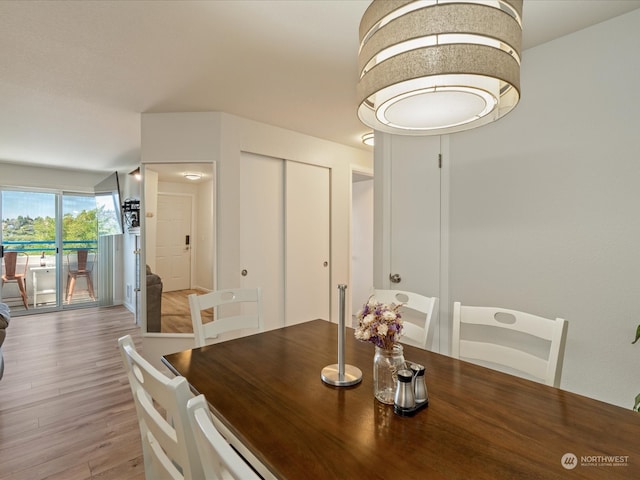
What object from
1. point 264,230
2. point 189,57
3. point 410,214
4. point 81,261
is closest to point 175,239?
point 264,230

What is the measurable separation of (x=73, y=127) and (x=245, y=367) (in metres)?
3.55

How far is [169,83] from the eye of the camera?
2367mm

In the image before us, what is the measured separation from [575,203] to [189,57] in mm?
2455

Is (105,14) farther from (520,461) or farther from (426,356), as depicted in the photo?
(520,461)

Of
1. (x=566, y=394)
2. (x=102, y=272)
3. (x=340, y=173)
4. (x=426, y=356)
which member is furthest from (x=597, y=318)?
(x=102, y=272)

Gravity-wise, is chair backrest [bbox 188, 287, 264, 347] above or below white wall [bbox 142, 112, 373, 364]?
below

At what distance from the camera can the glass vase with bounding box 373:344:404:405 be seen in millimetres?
1009

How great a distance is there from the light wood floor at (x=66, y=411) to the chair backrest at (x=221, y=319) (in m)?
0.89

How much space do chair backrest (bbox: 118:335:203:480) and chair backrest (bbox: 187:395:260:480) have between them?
11 centimetres

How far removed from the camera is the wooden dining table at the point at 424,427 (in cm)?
72

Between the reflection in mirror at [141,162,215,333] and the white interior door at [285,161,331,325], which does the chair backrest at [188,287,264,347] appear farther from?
the white interior door at [285,161,331,325]

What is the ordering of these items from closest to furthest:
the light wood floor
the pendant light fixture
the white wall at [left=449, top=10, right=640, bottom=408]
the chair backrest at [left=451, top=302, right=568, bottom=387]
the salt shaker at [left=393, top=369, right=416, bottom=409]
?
1. the pendant light fixture
2. the salt shaker at [left=393, top=369, right=416, bottom=409]
3. the chair backrest at [left=451, top=302, right=568, bottom=387]
4. the white wall at [left=449, top=10, right=640, bottom=408]
5. the light wood floor

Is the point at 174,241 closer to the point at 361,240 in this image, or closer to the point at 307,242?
the point at 307,242

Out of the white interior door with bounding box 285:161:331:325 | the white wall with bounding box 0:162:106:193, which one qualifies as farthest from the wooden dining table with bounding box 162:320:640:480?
the white wall with bounding box 0:162:106:193
